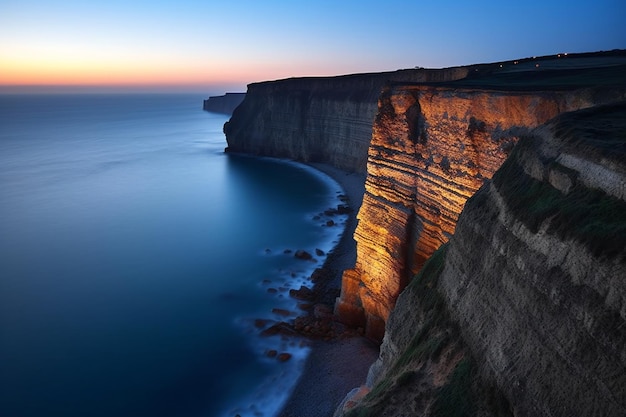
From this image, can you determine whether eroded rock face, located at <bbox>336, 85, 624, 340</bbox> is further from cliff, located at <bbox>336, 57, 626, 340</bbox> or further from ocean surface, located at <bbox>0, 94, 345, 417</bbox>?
ocean surface, located at <bbox>0, 94, 345, 417</bbox>

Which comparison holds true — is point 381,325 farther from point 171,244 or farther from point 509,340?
point 171,244

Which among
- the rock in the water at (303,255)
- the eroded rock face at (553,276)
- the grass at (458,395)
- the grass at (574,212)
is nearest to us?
the eroded rock face at (553,276)

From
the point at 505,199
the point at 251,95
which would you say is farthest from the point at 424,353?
the point at 251,95

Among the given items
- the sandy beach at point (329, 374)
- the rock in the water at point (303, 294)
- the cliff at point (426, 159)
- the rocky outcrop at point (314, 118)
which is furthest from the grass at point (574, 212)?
the rocky outcrop at point (314, 118)

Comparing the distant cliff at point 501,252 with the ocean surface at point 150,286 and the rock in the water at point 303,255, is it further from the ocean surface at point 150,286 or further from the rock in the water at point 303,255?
the rock in the water at point 303,255

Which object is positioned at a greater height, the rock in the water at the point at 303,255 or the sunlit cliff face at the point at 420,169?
the sunlit cliff face at the point at 420,169

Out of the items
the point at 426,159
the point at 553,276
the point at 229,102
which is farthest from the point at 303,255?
the point at 229,102

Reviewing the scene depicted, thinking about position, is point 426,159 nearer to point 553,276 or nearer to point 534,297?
point 534,297

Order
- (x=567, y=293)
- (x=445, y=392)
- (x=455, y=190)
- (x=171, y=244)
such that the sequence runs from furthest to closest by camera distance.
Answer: (x=171, y=244)
(x=455, y=190)
(x=445, y=392)
(x=567, y=293)
